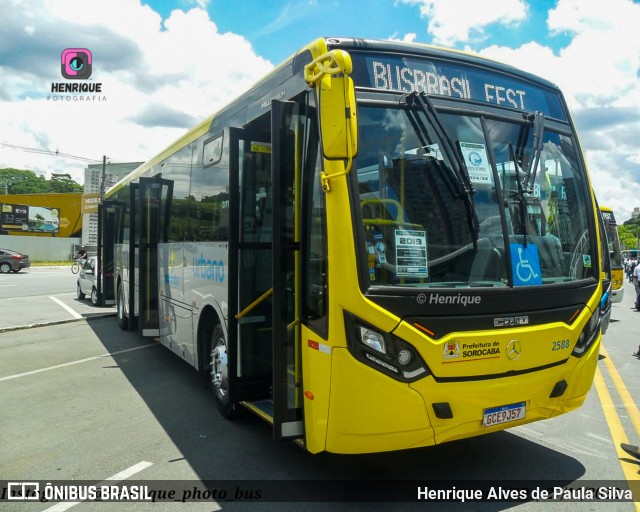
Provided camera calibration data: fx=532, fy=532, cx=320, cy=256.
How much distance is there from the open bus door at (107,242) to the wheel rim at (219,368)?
6.60m

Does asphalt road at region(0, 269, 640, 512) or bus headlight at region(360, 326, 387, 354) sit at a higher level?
bus headlight at region(360, 326, 387, 354)

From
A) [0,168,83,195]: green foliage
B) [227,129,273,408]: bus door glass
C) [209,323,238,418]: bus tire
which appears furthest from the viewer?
[0,168,83,195]: green foliage

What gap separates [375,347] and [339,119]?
4.82 ft

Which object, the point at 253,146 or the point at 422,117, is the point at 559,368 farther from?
the point at 253,146

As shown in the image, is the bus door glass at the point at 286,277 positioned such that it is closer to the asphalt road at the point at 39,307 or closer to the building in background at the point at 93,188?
the asphalt road at the point at 39,307

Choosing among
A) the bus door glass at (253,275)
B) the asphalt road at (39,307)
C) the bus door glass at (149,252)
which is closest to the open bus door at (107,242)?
the asphalt road at (39,307)

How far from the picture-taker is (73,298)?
19.2 meters

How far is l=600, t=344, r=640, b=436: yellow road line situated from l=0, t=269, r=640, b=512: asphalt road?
0.03 metres

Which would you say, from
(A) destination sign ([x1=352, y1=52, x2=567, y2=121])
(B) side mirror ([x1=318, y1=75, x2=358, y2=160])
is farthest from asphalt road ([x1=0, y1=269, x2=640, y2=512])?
(A) destination sign ([x1=352, y1=52, x2=567, y2=121])

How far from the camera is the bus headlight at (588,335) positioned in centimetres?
421

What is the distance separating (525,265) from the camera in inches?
155

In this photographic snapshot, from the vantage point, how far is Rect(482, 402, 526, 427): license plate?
147 inches

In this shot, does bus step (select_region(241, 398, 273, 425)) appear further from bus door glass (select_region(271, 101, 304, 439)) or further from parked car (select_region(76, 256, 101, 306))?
parked car (select_region(76, 256, 101, 306))

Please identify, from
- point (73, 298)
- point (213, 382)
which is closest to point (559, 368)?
point (213, 382)
